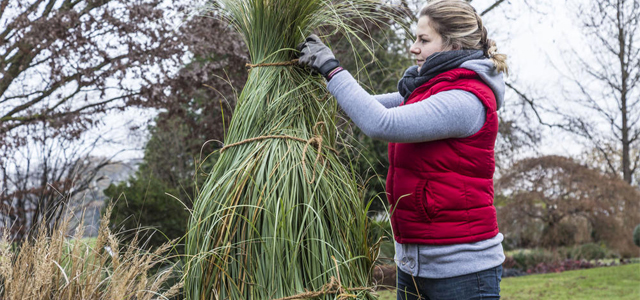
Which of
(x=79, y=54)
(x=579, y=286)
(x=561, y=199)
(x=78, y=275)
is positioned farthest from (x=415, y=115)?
(x=561, y=199)

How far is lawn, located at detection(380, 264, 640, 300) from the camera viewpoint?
7074 millimetres

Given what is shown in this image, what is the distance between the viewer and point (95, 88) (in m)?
5.25

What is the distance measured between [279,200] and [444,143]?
0.52m

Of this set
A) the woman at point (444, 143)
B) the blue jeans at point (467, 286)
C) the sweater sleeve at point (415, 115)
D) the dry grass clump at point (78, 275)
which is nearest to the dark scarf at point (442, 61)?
the woman at point (444, 143)

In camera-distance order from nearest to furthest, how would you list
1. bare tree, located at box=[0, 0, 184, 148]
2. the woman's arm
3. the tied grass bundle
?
the tied grass bundle, the woman's arm, bare tree, located at box=[0, 0, 184, 148]

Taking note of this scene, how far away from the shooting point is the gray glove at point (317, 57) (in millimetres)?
1582

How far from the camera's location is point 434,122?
1.45 meters

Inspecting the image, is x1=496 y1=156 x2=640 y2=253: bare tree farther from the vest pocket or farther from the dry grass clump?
the dry grass clump

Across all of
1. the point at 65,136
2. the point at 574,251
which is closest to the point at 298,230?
the point at 65,136

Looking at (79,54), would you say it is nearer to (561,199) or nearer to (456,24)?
(456,24)

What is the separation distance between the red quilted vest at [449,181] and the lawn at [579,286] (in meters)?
4.87

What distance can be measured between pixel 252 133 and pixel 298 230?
0.36 metres

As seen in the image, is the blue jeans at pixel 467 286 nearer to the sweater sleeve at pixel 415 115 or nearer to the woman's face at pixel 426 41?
the sweater sleeve at pixel 415 115

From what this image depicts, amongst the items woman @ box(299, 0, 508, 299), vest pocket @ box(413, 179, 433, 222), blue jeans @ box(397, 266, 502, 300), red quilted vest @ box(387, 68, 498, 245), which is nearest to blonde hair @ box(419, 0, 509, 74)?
woman @ box(299, 0, 508, 299)
